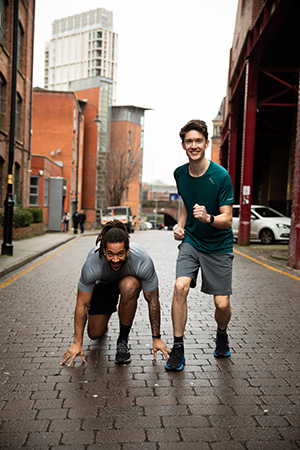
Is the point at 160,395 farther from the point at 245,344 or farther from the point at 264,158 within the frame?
the point at 264,158

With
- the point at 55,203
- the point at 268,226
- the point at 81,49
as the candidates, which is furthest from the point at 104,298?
the point at 81,49

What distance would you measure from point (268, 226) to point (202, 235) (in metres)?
16.6

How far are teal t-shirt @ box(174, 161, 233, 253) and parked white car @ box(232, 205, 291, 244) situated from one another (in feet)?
51.9

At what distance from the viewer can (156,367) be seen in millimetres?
4320

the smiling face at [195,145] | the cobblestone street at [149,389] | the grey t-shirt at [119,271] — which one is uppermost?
the smiling face at [195,145]

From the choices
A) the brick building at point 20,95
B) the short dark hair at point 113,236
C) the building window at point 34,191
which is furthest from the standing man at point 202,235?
the building window at point 34,191

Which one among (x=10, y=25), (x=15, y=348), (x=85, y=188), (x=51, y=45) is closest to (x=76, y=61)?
(x=51, y=45)

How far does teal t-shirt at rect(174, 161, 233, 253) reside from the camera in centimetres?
433

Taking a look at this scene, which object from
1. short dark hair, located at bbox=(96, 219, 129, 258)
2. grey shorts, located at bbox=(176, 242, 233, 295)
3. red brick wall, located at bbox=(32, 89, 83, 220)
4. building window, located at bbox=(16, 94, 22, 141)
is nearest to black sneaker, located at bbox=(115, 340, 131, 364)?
grey shorts, located at bbox=(176, 242, 233, 295)

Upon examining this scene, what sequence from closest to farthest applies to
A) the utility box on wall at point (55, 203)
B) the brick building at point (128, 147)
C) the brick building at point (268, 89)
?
the brick building at point (268, 89), the utility box on wall at point (55, 203), the brick building at point (128, 147)

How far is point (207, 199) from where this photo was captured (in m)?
4.38

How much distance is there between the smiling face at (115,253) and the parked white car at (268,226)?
16.5 m

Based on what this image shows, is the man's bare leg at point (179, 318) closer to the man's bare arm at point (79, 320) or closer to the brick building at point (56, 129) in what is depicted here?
the man's bare arm at point (79, 320)

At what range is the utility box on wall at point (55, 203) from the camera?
35.9 meters
